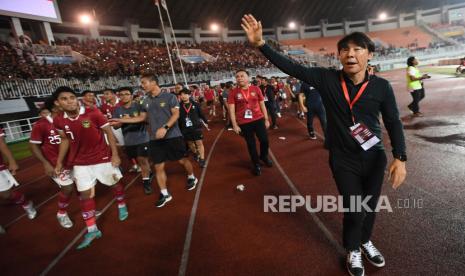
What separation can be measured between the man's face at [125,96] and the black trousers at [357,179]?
4.50 m

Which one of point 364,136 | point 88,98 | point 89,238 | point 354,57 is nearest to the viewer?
point 354,57

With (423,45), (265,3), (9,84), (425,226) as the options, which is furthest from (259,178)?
(423,45)

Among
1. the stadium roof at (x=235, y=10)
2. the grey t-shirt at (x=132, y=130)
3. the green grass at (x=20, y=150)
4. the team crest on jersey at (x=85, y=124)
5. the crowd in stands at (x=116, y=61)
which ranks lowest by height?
the green grass at (x=20, y=150)

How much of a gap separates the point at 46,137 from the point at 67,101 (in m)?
1.69

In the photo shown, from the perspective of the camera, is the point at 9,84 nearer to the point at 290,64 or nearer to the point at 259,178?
the point at 259,178

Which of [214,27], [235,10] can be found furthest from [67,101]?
[235,10]

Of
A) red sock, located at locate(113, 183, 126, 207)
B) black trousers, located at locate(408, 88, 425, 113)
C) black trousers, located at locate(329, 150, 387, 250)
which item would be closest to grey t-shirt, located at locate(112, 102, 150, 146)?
red sock, located at locate(113, 183, 126, 207)

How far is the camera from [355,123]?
87.2 inches

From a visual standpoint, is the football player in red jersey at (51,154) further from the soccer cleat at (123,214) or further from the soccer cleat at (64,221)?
the soccer cleat at (123,214)

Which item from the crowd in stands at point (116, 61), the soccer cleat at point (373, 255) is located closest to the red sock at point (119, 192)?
the soccer cleat at point (373, 255)

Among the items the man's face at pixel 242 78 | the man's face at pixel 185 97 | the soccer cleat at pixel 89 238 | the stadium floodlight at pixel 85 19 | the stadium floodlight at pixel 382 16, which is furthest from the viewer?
the stadium floodlight at pixel 382 16

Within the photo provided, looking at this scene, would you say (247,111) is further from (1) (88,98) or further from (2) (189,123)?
(1) (88,98)

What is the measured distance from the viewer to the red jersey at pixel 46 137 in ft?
14.1

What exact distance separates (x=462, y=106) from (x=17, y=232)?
13123 millimetres
